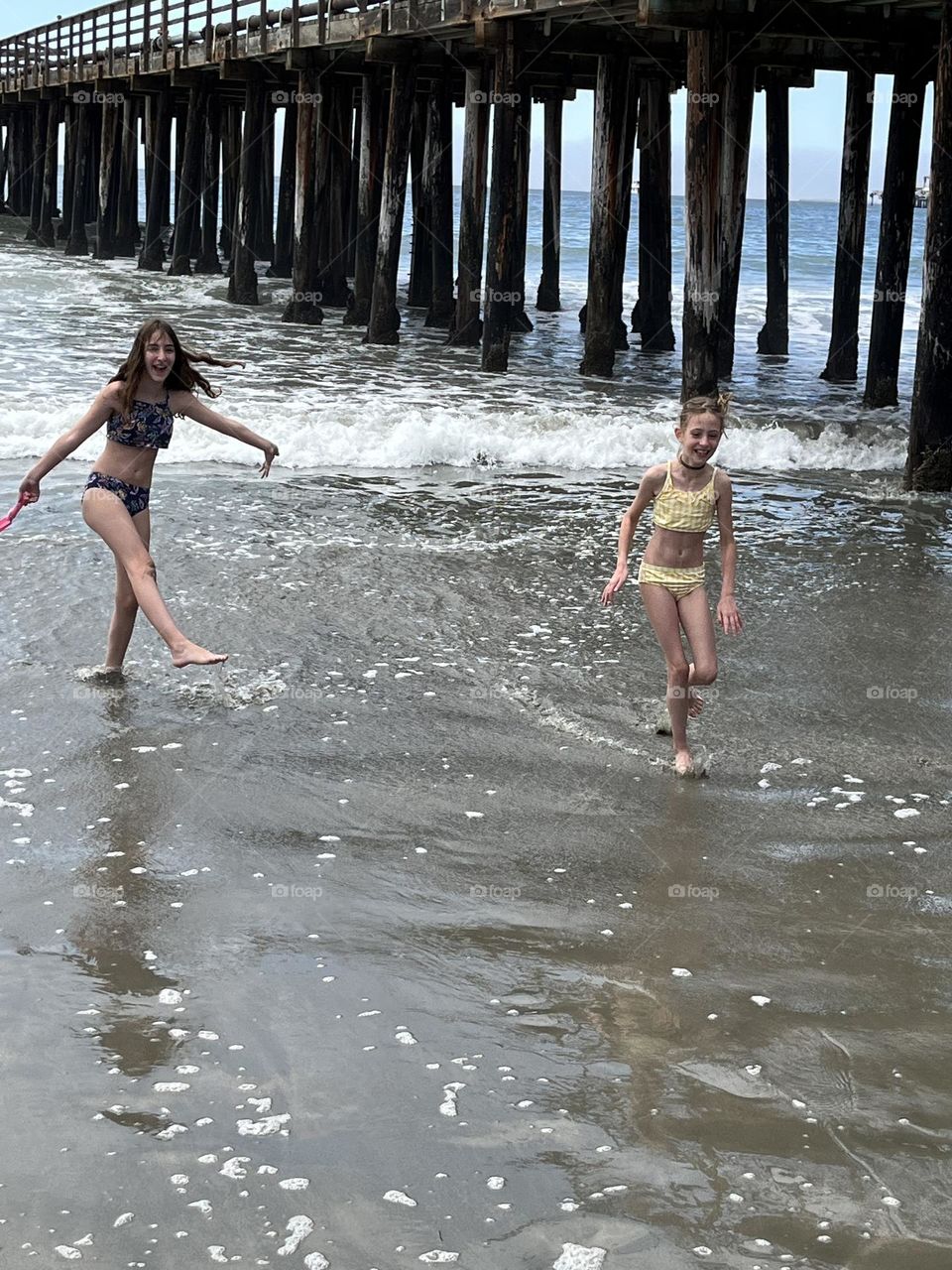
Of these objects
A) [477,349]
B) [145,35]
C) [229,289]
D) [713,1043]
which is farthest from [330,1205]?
[145,35]

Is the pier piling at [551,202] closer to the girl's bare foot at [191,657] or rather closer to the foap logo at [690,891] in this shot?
the girl's bare foot at [191,657]

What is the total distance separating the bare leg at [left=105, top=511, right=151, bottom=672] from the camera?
564cm

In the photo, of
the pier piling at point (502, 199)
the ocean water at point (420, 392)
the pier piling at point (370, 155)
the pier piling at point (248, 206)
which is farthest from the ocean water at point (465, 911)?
the pier piling at point (248, 206)

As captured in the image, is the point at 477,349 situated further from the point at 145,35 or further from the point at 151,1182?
the point at 151,1182

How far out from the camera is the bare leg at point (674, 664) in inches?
197

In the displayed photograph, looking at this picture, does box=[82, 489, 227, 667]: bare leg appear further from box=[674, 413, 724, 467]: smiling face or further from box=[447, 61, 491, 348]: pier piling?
A: box=[447, 61, 491, 348]: pier piling

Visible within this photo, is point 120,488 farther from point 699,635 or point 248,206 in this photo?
point 248,206

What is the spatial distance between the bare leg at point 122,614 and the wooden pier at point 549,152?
604cm

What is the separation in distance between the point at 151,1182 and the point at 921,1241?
1.35 metres

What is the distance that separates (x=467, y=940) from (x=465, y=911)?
0.18m

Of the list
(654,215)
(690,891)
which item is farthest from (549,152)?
(690,891)

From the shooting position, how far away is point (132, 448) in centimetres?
562

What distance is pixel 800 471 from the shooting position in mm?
11289

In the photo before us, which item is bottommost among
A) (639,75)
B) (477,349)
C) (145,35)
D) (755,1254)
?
(755,1254)
